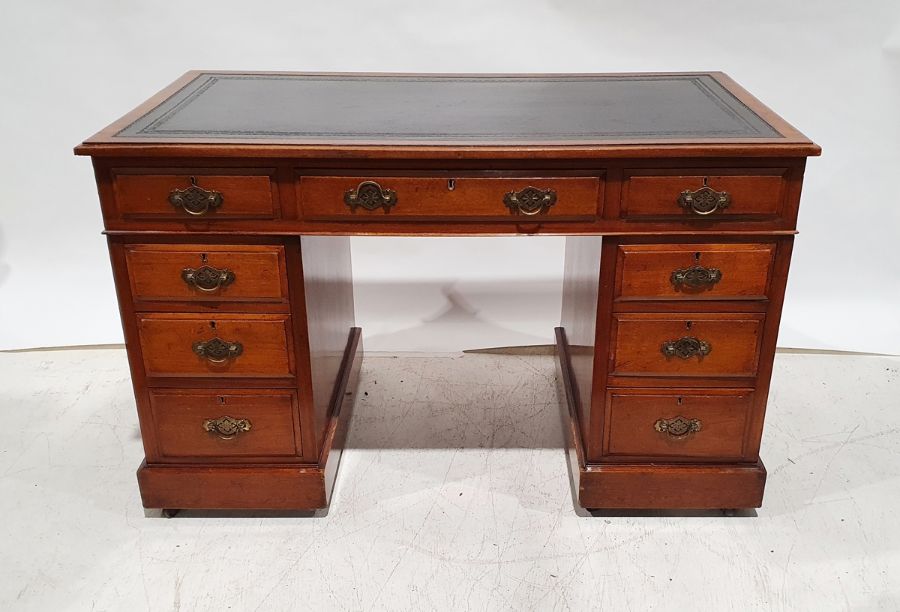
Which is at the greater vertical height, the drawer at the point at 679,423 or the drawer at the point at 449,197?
the drawer at the point at 449,197

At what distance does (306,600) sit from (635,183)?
1112 millimetres

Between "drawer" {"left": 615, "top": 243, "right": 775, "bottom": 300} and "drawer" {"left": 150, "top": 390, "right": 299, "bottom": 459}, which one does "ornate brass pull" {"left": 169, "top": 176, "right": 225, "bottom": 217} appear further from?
"drawer" {"left": 615, "top": 243, "right": 775, "bottom": 300}

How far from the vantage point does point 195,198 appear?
178 cm

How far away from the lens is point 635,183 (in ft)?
5.81

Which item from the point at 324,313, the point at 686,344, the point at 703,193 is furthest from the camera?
the point at 324,313

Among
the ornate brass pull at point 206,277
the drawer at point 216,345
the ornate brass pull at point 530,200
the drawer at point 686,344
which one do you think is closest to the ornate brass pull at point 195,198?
the ornate brass pull at point 206,277

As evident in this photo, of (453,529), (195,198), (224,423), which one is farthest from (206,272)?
(453,529)

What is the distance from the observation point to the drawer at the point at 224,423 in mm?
1985

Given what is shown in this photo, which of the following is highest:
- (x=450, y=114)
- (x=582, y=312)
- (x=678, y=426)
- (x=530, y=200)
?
(x=450, y=114)

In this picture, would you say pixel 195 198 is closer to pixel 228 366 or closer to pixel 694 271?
pixel 228 366

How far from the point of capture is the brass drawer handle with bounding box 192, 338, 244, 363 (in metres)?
1.92

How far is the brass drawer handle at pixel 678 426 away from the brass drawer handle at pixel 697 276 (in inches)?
13.3

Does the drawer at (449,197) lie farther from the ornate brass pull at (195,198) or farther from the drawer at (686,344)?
the drawer at (686,344)

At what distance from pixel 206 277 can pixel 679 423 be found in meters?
1.10
